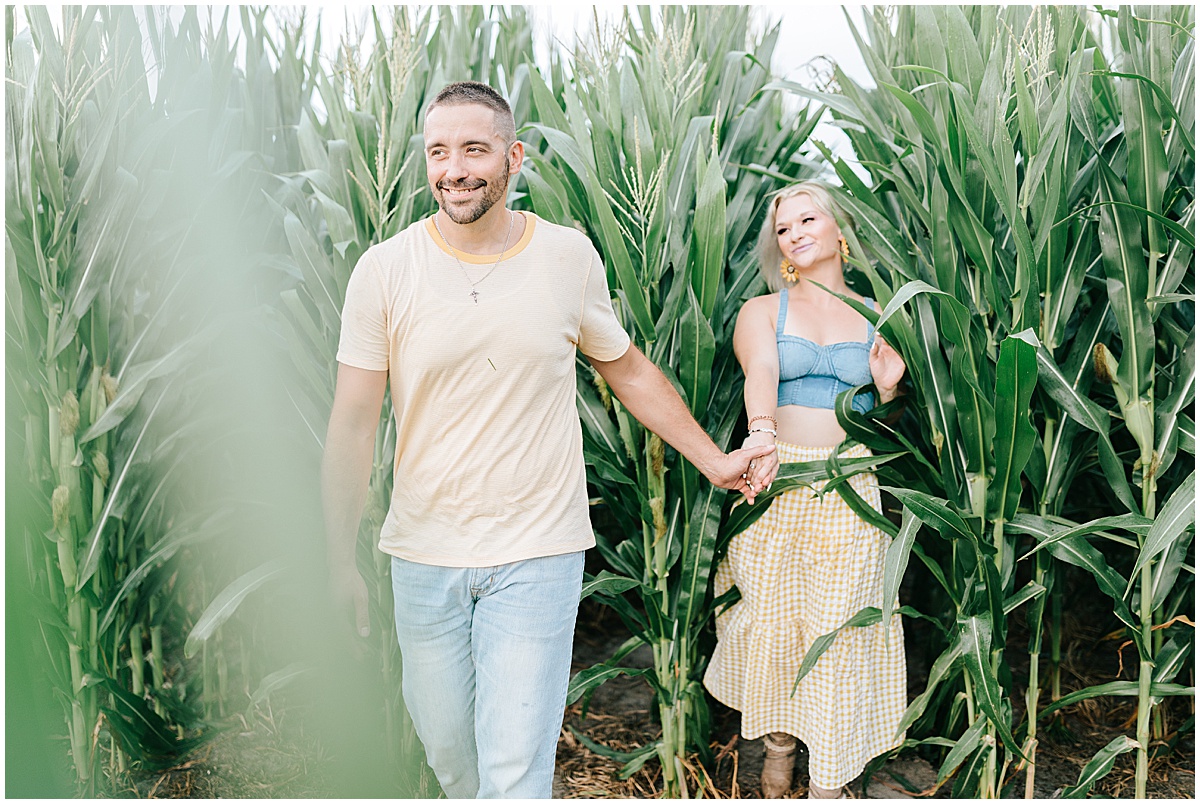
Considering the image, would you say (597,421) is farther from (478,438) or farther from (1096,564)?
(1096,564)

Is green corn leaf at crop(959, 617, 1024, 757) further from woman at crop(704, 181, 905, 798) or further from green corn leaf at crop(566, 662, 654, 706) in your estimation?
green corn leaf at crop(566, 662, 654, 706)

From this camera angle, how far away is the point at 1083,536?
1699 mm

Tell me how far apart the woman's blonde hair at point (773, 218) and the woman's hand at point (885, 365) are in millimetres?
250

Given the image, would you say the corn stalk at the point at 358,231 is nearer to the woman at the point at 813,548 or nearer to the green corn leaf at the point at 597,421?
the green corn leaf at the point at 597,421

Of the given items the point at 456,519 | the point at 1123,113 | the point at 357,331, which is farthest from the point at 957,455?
the point at 357,331

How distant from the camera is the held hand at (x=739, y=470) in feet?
5.35

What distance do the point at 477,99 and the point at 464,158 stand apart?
0.08 meters

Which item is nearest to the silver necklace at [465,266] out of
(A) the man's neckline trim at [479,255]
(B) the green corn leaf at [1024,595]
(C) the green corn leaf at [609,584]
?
(A) the man's neckline trim at [479,255]

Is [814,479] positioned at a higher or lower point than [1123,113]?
lower

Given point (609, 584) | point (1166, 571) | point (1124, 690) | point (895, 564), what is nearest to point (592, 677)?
point (609, 584)

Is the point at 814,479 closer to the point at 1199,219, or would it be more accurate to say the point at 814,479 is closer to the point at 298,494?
the point at 1199,219

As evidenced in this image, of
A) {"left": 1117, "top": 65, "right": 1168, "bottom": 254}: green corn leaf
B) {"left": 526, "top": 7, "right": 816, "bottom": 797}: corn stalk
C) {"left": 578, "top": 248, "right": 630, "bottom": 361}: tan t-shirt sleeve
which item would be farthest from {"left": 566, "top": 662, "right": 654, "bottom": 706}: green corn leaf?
{"left": 1117, "top": 65, "right": 1168, "bottom": 254}: green corn leaf

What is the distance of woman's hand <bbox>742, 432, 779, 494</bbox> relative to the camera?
1674 millimetres

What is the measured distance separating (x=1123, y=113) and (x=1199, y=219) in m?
0.25
